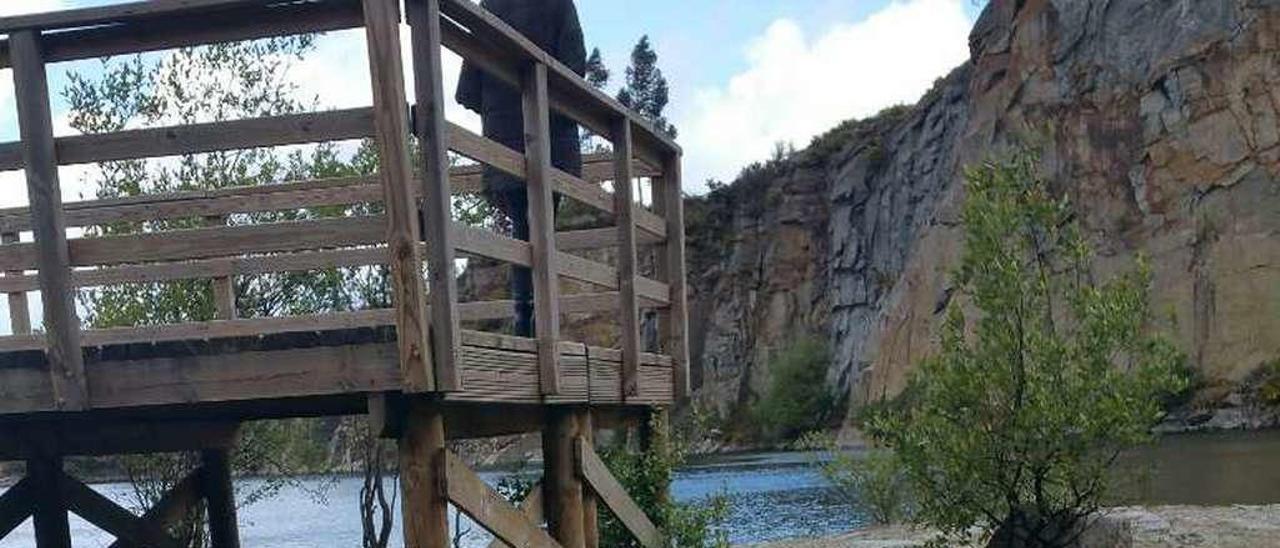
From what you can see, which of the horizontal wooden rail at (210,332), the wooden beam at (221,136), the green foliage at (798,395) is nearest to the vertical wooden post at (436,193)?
the wooden beam at (221,136)

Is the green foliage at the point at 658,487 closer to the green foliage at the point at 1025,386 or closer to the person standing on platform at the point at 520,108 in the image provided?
the person standing on platform at the point at 520,108

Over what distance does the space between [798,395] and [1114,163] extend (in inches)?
1162

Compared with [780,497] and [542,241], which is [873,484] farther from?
[780,497]

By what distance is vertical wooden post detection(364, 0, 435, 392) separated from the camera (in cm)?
654

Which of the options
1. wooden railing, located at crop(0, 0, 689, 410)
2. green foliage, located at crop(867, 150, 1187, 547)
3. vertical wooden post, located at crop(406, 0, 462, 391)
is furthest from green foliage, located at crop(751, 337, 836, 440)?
vertical wooden post, located at crop(406, 0, 462, 391)

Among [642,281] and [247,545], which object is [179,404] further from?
→ [247,545]

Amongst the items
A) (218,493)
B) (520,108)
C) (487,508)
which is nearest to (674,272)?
(520,108)

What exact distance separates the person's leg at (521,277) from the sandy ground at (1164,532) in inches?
241

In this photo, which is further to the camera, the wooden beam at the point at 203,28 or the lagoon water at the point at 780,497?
the lagoon water at the point at 780,497

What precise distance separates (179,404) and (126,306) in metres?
6.01

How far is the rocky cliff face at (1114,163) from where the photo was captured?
199 feet

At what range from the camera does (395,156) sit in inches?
258

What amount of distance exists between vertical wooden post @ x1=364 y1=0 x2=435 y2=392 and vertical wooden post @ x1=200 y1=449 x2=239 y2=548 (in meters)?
5.01

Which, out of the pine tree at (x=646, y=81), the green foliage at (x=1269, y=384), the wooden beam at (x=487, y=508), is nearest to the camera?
the wooden beam at (x=487, y=508)
